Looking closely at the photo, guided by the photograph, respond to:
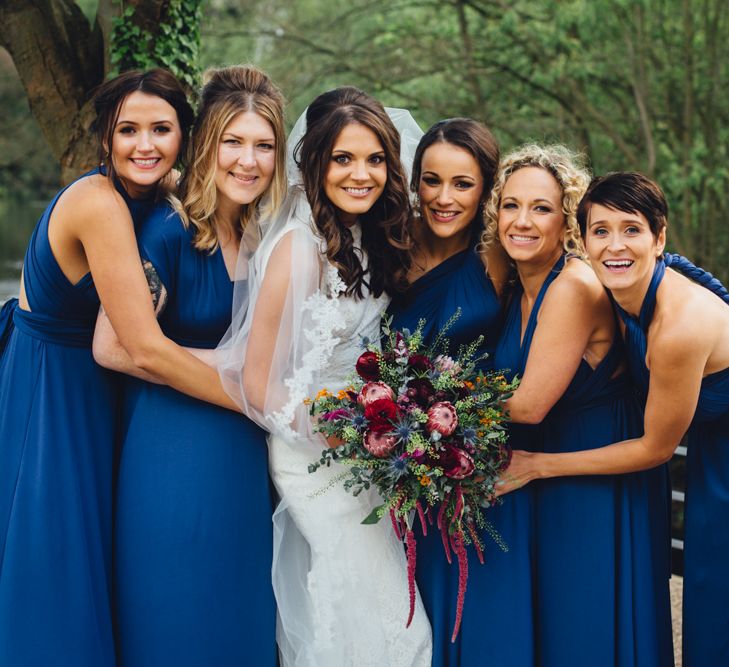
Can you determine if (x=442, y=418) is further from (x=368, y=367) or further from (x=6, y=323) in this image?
(x=6, y=323)

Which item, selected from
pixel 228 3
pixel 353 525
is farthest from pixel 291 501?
pixel 228 3

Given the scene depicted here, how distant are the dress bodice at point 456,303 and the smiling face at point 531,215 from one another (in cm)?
26

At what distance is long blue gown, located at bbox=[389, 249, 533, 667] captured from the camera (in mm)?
3324

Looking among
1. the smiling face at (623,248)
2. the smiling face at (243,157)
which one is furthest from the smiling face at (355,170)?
the smiling face at (623,248)

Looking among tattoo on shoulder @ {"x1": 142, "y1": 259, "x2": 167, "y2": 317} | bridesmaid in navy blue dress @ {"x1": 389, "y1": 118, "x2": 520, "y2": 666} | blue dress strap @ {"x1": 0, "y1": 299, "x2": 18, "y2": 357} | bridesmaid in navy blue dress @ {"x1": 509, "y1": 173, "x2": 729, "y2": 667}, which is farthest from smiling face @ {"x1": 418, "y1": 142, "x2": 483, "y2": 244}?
blue dress strap @ {"x1": 0, "y1": 299, "x2": 18, "y2": 357}

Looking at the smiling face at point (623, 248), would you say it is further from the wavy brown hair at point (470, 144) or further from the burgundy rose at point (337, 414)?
the burgundy rose at point (337, 414)

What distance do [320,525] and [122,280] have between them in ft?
3.97

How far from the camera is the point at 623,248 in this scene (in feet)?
9.87

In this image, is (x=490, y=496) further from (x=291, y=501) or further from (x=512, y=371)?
(x=291, y=501)

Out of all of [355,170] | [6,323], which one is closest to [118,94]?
[355,170]

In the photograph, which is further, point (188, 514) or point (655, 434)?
point (188, 514)

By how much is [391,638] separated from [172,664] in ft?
2.78

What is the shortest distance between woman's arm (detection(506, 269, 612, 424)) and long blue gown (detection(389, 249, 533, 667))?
0.24m

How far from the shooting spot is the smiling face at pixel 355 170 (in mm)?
3354
